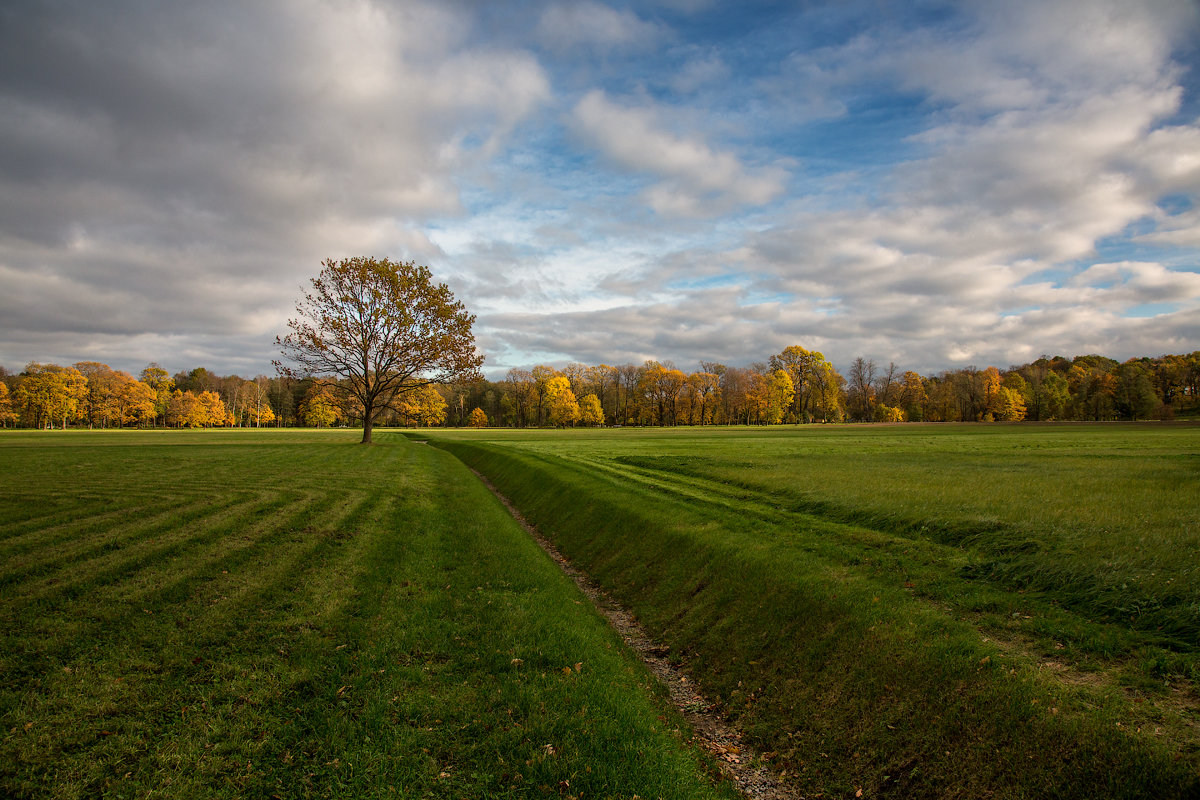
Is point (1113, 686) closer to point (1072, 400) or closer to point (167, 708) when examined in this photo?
point (167, 708)

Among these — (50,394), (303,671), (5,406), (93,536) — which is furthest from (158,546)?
(5,406)

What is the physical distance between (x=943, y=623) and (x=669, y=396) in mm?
120054

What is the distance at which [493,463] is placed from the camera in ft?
122

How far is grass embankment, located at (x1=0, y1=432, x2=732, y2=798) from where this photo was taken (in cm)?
542

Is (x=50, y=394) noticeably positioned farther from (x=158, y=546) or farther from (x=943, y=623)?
(x=943, y=623)

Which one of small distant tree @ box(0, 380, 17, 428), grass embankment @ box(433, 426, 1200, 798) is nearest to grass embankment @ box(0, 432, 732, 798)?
grass embankment @ box(433, 426, 1200, 798)

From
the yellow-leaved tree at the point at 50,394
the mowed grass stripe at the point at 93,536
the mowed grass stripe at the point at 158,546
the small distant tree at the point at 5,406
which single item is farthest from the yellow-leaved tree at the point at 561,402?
the small distant tree at the point at 5,406

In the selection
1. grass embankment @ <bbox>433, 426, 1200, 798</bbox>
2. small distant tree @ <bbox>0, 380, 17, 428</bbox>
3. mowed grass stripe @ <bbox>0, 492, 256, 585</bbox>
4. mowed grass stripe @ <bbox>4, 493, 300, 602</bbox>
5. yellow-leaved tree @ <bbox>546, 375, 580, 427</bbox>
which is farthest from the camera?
yellow-leaved tree @ <bbox>546, 375, 580, 427</bbox>

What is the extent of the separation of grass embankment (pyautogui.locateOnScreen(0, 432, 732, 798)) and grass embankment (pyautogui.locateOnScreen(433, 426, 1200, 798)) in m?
1.80

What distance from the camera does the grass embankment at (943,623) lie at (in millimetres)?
5531

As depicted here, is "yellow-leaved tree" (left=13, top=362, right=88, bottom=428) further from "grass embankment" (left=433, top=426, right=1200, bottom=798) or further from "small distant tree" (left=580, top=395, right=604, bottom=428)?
"grass embankment" (left=433, top=426, right=1200, bottom=798)

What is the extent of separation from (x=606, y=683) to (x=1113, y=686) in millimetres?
6146

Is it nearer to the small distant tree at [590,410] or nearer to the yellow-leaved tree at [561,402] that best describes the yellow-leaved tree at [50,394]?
the yellow-leaved tree at [561,402]

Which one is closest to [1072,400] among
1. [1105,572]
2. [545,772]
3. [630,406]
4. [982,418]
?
[982,418]
